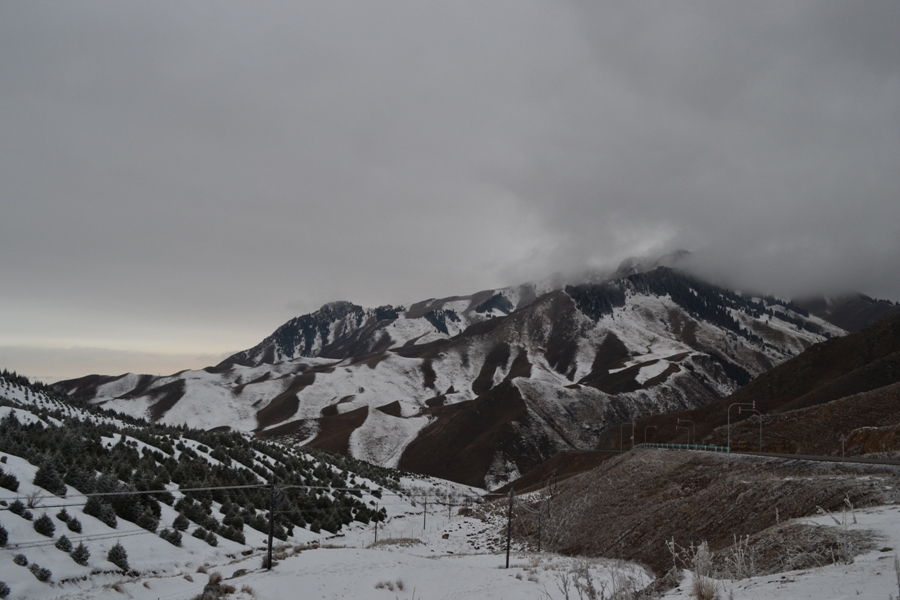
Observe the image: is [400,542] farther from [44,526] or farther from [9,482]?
[9,482]

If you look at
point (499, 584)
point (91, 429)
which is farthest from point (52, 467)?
point (499, 584)

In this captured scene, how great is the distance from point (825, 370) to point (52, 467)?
118515 mm

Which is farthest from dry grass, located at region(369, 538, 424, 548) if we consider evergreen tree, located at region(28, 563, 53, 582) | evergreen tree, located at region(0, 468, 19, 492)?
evergreen tree, located at region(28, 563, 53, 582)

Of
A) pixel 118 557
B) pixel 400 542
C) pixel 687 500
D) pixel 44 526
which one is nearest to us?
pixel 44 526

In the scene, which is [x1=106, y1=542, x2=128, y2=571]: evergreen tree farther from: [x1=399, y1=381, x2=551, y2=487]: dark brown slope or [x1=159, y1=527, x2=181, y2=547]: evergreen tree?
[x1=399, y1=381, x2=551, y2=487]: dark brown slope

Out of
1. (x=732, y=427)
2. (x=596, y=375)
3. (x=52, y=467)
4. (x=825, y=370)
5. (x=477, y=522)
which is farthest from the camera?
(x=596, y=375)

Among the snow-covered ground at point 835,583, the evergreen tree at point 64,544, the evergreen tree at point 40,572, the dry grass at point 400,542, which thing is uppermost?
the snow-covered ground at point 835,583

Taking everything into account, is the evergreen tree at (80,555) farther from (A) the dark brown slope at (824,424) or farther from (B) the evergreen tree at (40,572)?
(A) the dark brown slope at (824,424)

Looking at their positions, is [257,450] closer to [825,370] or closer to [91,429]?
[91,429]

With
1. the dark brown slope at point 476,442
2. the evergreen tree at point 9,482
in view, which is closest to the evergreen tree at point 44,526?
the evergreen tree at point 9,482

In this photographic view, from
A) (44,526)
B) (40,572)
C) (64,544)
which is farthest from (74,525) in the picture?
(40,572)

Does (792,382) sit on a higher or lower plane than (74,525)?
higher

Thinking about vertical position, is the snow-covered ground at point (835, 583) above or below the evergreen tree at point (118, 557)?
above

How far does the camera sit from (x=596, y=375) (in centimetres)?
19550
